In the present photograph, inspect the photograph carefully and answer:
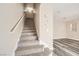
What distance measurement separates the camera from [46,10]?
2.85 meters

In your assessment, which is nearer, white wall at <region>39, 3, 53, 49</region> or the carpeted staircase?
the carpeted staircase

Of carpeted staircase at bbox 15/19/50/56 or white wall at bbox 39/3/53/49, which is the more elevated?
white wall at bbox 39/3/53/49

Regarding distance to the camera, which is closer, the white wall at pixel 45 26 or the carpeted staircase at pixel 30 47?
the carpeted staircase at pixel 30 47

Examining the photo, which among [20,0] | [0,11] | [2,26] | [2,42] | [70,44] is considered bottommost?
[70,44]

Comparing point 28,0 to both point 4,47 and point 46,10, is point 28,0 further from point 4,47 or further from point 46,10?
point 46,10

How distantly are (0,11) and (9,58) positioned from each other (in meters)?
0.84

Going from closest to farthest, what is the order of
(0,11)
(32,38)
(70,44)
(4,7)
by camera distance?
(0,11)
(4,7)
(70,44)
(32,38)

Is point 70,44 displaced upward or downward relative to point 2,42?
downward

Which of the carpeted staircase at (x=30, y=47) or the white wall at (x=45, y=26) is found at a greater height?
the white wall at (x=45, y=26)

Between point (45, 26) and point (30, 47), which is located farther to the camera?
point (45, 26)

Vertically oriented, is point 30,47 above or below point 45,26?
below

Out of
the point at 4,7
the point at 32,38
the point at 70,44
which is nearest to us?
the point at 4,7

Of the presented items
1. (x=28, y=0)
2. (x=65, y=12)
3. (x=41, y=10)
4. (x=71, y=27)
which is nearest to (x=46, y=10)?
(x=41, y=10)

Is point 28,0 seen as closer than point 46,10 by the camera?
Yes
